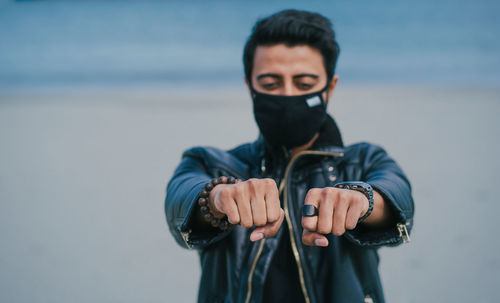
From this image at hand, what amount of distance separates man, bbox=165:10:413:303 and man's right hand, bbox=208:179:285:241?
0.29ft

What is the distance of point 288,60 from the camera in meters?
1.05

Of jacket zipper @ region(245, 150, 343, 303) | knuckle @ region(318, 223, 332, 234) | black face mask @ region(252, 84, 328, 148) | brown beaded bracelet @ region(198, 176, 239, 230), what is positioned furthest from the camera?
black face mask @ region(252, 84, 328, 148)

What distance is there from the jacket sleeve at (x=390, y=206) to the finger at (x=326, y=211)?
163 millimetres

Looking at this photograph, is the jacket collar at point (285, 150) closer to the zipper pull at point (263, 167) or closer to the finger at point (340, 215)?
the zipper pull at point (263, 167)

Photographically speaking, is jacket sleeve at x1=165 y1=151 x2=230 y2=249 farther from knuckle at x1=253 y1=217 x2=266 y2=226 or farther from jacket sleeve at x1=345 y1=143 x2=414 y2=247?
jacket sleeve at x1=345 y1=143 x2=414 y2=247

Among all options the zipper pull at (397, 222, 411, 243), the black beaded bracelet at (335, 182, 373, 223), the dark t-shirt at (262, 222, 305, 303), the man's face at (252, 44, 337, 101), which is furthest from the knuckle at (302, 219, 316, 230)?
the man's face at (252, 44, 337, 101)

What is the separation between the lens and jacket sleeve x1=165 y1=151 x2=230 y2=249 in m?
0.79

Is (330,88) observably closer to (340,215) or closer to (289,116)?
(289,116)

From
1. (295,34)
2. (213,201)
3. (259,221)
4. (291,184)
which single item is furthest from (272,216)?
(295,34)

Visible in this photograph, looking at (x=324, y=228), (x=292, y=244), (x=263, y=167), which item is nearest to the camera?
(x=324, y=228)

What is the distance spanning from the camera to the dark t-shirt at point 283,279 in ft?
3.23

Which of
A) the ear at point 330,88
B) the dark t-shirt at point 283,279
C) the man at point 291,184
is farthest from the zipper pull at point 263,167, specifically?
the ear at point 330,88

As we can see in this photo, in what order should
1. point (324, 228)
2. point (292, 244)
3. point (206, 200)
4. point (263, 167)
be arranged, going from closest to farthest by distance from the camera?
point (324, 228)
point (206, 200)
point (292, 244)
point (263, 167)

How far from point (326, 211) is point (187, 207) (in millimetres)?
310
